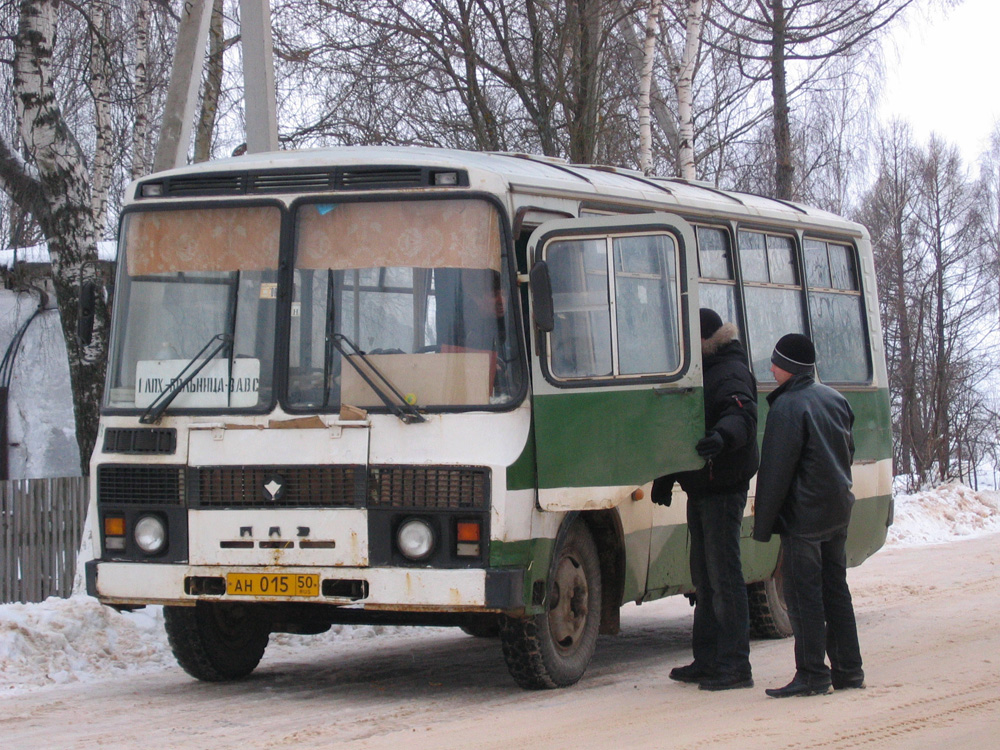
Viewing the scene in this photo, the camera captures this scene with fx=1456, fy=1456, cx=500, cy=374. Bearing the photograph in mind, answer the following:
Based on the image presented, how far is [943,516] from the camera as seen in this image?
20094 mm

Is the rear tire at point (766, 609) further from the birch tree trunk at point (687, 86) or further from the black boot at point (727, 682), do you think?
the birch tree trunk at point (687, 86)

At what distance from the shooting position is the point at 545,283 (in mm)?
7328

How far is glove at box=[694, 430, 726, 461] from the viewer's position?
24.6 feet

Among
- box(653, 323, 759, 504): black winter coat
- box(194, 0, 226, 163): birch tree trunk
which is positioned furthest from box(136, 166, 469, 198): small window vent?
box(194, 0, 226, 163): birch tree trunk

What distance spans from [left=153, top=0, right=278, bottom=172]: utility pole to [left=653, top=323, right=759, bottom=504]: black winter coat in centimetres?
531

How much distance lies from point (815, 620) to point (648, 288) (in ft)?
6.21

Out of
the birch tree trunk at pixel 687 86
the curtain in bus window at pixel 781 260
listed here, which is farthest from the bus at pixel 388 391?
the birch tree trunk at pixel 687 86

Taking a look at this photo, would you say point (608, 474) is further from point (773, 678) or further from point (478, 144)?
point (478, 144)

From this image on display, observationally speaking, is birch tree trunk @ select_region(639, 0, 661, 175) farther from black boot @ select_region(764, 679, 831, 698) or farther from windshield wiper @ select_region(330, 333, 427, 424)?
black boot @ select_region(764, 679, 831, 698)

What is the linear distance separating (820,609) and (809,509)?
21.0 inches

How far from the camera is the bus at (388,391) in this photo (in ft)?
24.2

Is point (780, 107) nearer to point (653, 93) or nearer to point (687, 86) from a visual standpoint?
point (653, 93)

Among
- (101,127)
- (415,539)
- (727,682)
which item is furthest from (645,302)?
(101,127)

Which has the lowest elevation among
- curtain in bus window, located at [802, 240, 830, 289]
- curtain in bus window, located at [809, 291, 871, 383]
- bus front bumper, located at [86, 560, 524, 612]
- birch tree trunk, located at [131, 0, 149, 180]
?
bus front bumper, located at [86, 560, 524, 612]
